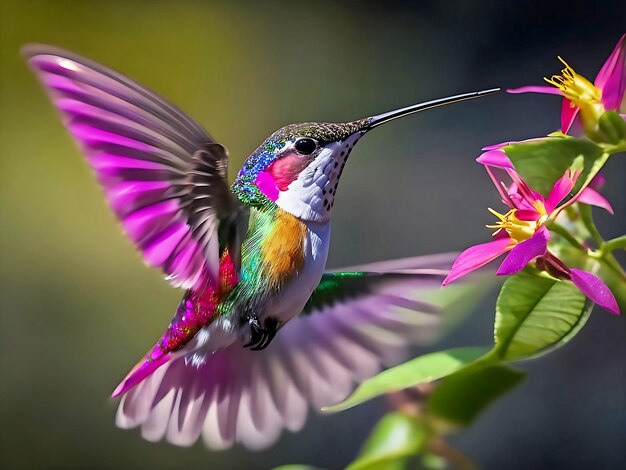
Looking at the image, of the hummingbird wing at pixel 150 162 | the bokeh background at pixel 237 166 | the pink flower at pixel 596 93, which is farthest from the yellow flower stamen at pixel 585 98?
the bokeh background at pixel 237 166

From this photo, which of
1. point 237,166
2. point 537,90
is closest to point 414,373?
point 537,90

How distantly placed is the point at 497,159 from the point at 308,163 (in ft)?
0.36

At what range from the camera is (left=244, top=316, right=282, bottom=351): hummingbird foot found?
542 millimetres

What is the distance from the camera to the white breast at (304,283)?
532 millimetres

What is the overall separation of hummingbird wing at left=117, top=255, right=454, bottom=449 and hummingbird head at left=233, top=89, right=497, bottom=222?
8 cm

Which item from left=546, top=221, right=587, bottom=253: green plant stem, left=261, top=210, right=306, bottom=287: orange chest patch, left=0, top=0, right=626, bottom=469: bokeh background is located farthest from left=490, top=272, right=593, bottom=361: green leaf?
left=0, top=0, right=626, bottom=469: bokeh background

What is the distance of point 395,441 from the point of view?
70cm

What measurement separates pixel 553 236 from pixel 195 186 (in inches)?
8.9

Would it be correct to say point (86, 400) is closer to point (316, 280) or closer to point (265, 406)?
point (265, 406)

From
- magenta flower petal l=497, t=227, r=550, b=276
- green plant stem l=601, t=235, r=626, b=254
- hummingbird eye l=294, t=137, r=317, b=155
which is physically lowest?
green plant stem l=601, t=235, r=626, b=254

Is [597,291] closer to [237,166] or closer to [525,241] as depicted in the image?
[525,241]

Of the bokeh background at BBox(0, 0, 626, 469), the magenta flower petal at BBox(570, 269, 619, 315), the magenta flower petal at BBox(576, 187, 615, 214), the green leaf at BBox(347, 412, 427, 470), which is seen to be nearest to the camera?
the magenta flower petal at BBox(570, 269, 619, 315)

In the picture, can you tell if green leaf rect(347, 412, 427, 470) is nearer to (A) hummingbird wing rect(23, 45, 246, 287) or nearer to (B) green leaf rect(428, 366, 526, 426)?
(B) green leaf rect(428, 366, 526, 426)

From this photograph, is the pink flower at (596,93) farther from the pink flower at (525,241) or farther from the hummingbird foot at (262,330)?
the hummingbird foot at (262,330)
